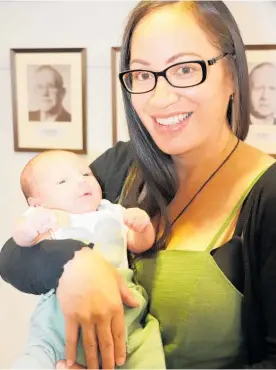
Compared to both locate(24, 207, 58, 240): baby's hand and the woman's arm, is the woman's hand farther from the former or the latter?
the woman's arm

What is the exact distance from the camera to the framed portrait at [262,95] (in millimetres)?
1568

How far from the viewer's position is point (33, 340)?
884mm

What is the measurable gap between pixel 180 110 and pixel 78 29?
34.8 inches

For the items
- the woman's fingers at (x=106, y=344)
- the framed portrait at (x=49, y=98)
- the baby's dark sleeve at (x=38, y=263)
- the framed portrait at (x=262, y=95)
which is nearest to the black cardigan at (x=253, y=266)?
the baby's dark sleeve at (x=38, y=263)

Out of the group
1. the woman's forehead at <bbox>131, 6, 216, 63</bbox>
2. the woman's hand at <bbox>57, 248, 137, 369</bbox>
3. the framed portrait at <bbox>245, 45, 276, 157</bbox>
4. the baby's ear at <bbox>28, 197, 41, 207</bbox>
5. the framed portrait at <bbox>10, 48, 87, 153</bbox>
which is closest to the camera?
the woman's hand at <bbox>57, 248, 137, 369</bbox>

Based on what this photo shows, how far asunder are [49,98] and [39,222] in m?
0.90

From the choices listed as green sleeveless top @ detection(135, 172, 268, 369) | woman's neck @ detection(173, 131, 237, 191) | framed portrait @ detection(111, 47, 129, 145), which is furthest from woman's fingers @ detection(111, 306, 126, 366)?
framed portrait @ detection(111, 47, 129, 145)

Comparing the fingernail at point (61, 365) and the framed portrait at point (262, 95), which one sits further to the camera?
the framed portrait at point (262, 95)

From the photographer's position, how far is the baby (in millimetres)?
876

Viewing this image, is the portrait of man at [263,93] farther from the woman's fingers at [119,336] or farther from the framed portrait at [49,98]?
the woman's fingers at [119,336]

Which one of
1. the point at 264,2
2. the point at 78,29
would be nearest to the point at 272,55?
the point at 264,2

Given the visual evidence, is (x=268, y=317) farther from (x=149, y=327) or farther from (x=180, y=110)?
(x=180, y=110)

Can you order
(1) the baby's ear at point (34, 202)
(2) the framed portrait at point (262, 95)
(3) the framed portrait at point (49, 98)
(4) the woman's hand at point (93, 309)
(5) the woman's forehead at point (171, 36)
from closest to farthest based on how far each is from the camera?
(4) the woman's hand at point (93, 309), (5) the woman's forehead at point (171, 36), (1) the baby's ear at point (34, 202), (2) the framed portrait at point (262, 95), (3) the framed portrait at point (49, 98)

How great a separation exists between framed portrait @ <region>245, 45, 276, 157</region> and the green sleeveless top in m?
0.74
